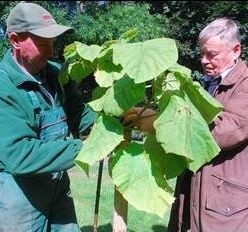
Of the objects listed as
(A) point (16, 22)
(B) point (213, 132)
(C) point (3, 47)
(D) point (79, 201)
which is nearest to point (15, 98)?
(A) point (16, 22)

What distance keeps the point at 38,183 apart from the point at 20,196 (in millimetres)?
121

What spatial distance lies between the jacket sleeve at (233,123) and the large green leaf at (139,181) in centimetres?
41

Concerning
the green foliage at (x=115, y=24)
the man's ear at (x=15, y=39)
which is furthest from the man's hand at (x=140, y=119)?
the green foliage at (x=115, y=24)

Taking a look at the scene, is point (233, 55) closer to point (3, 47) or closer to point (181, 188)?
point (181, 188)

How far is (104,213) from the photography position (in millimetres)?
6207

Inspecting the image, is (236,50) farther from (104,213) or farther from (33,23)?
(104,213)

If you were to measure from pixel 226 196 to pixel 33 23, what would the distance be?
137cm

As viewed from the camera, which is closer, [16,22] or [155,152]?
[155,152]

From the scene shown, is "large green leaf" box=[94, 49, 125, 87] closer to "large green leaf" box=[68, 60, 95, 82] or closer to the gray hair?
"large green leaf" box=[68, 60, 95, 82]

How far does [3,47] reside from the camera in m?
8.65

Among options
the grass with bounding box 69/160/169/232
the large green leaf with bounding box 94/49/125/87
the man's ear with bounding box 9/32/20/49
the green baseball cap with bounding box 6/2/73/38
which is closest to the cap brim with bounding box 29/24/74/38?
the green baseball cap with bounding box 6/2/73/38

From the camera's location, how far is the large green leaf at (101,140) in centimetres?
289

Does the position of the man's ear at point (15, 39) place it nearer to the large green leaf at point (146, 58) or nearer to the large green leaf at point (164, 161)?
the large green leaf at point (146, 58)

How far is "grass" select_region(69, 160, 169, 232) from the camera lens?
579cm
